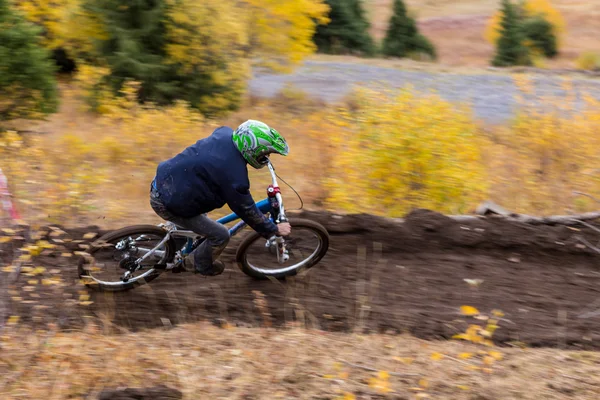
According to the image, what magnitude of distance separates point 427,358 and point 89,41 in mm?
12858

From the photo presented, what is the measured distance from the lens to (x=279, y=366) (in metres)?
5.10

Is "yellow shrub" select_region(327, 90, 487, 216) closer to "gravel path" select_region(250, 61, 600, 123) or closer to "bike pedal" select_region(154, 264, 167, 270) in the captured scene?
"bike pedal" select_region(154, 264, 167, 270)

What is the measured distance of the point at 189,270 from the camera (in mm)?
6270

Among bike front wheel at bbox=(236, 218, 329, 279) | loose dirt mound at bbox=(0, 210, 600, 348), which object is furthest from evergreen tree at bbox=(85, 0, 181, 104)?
bike front wheel at bbox=(236, 218, 329, 279)

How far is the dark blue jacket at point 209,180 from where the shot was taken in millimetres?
5254

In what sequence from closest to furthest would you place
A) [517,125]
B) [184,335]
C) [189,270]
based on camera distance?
[184,335] → [189,270] → [517,125]

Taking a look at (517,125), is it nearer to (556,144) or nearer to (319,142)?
(556,144)

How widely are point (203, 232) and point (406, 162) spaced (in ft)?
12.6

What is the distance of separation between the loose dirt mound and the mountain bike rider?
1.08 meters

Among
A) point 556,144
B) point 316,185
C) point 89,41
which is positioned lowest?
point 316,185

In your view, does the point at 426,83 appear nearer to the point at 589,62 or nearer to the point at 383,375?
the point at 589,62

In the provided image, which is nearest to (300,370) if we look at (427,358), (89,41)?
(427,358)

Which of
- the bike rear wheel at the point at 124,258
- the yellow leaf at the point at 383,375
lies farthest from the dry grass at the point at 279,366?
the bike rear wheel at the point at 124,258

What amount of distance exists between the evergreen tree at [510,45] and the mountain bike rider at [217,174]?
29038 mm
